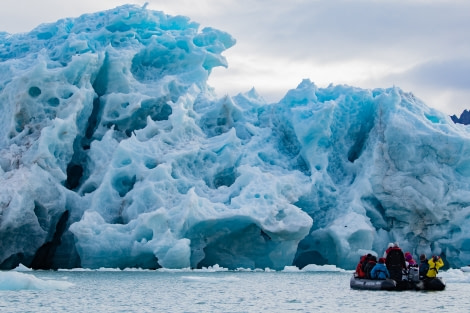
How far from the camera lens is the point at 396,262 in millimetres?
16812

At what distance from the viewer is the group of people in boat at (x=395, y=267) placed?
664 inches

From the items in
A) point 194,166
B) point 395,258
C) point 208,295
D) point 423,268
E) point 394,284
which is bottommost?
point 208,295

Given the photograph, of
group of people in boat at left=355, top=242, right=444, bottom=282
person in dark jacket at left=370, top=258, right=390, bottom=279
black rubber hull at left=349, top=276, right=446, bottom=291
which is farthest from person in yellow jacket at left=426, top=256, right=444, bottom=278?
person in dark jacket at left=370, top=258, right=390, bottom=279

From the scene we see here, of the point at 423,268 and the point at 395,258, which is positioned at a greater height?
the point at 395,258

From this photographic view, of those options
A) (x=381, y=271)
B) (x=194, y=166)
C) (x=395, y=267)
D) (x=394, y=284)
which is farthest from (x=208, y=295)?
(x=194, y=166)

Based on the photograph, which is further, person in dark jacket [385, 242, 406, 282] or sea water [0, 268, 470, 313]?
person in dark jacket [385, 242, 406, 282]

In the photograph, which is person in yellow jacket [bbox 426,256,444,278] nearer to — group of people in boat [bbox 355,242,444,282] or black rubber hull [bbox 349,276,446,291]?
group of people in boat [bbox 355,242,444,282]

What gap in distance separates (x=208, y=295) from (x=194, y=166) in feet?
33.0

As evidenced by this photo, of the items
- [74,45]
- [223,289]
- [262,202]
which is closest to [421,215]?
[262,202]

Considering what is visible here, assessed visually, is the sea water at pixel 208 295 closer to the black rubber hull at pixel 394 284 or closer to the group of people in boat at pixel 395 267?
the black rubber hull at pixel 394 284

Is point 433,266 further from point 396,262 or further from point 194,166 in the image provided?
point 194,166

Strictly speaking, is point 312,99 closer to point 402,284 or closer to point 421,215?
point 421,215

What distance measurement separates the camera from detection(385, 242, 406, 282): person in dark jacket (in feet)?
55.2

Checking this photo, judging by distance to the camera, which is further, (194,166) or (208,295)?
(194,166)
